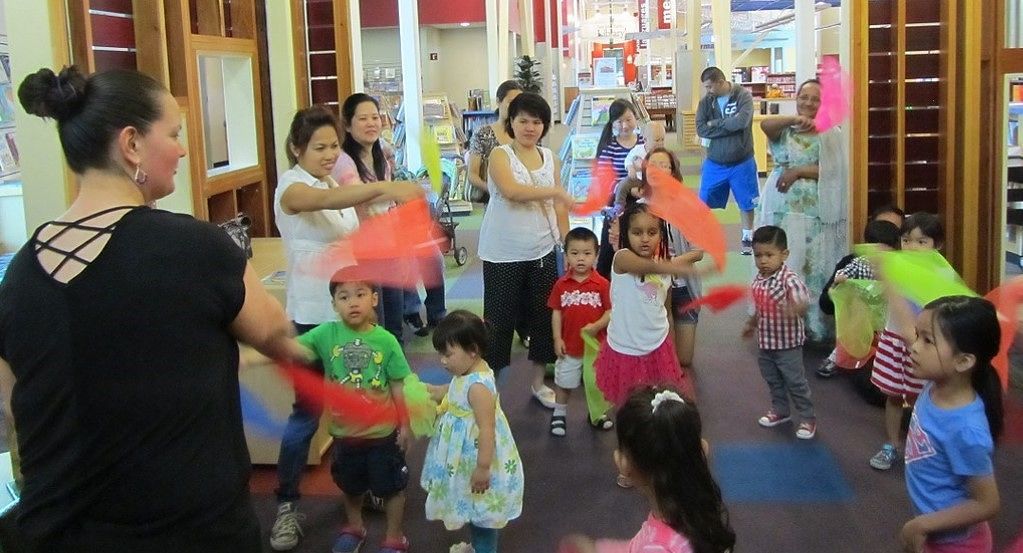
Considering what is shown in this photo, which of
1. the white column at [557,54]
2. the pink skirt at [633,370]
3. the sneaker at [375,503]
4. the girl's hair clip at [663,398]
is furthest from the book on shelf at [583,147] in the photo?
the white column at [557,54]

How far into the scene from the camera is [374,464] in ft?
11.1

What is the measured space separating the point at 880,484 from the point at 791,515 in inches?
19.9

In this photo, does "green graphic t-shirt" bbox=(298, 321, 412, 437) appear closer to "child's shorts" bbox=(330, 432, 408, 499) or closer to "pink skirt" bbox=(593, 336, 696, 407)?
"child's shorts" bbox=(330, 432, 408, 499)

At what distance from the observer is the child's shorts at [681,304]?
18.2ft

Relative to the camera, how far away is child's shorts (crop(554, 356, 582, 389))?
4629mm

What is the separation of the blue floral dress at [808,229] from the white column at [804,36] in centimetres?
125

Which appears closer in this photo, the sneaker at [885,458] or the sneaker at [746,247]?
the sneaker at [885,458]

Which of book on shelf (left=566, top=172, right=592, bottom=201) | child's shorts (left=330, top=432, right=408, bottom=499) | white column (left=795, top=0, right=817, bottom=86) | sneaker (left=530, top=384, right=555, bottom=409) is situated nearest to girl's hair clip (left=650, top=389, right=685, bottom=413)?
child's shorts (left=330, top=432, right=408, bottom=499)

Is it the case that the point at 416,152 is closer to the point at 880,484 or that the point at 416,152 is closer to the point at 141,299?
the point at 880,484

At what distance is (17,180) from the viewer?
5410 mm

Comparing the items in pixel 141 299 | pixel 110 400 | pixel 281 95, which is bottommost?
pixel 110 400

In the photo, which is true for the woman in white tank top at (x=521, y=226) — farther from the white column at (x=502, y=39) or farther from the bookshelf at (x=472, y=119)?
the white column at (x=502, y=39)

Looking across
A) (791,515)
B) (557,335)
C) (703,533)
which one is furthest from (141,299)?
(557,335)

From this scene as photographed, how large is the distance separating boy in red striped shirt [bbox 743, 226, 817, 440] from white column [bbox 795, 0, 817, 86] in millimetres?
2767
